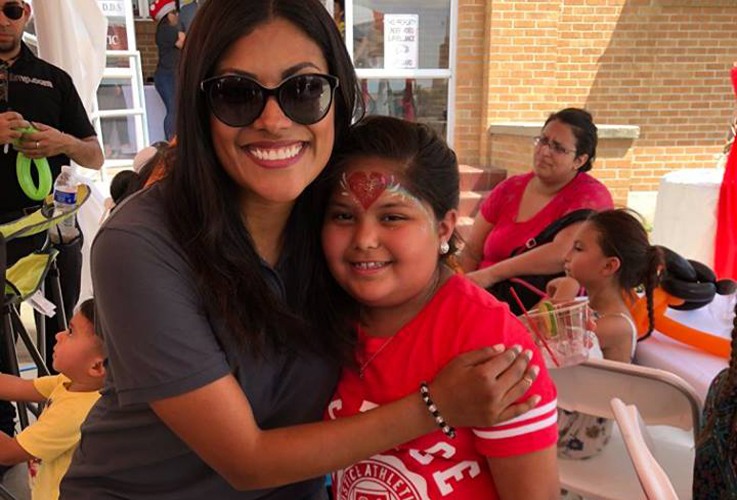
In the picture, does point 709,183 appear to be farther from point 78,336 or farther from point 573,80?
point 78,336

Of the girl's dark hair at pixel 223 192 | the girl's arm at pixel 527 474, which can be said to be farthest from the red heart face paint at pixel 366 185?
the girl's arm at pixel 527 474

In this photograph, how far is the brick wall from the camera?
22.7ft

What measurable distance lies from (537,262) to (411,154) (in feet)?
6.75

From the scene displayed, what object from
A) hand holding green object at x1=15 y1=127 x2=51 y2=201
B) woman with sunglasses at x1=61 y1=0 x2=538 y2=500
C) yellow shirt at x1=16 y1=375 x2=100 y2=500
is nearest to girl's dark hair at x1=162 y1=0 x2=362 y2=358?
woman with sunglasses at x1=61 y1=0 x2=538 y2=500

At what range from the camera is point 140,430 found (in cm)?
119

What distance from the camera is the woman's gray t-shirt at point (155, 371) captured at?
101cm

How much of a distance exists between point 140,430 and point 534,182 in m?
2.83

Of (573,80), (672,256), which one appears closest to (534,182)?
(672,256)

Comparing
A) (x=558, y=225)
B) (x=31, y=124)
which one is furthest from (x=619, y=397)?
(x=31, y=124)

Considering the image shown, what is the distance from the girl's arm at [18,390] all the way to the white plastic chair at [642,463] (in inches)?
69.0

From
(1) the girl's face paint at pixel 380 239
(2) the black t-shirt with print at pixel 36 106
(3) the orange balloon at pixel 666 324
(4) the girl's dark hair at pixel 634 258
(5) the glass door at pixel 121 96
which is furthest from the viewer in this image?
(5) the glass door at pixel 121 96

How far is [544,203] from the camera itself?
11.3 ft

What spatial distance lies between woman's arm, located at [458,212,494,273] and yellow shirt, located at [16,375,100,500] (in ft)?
7.76

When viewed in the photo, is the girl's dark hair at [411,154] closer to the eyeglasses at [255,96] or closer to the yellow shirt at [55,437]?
the eyeglasses at [255,96]
